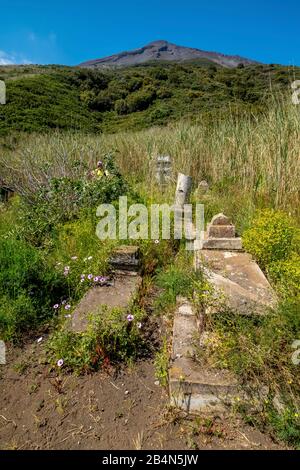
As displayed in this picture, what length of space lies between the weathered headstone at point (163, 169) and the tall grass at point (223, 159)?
13cm

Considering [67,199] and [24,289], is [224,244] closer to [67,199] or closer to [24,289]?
[24,289]

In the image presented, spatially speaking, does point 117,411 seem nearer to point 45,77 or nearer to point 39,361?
point 39,361

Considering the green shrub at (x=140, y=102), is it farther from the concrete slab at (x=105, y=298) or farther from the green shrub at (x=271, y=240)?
the concrete slab at (x=105, y=298)

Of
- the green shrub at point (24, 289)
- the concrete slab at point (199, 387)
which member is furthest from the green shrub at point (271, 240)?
the green shrub at point (24, 289)

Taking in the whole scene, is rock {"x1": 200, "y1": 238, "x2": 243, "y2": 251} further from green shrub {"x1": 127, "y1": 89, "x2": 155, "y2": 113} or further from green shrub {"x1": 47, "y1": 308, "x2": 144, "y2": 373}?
green shrub {"x1": 127, "y1": 89, "x2": 155, "y2": 113}

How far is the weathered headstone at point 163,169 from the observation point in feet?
22.3

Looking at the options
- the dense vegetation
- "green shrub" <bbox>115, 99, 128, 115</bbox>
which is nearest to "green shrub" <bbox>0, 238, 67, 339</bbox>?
the dense vegetation

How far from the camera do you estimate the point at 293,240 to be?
3025 mm

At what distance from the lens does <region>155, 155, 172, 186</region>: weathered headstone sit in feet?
22.3

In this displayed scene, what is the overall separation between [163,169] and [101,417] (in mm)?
5813

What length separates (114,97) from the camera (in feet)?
84.8

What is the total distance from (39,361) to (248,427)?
4.88 feet

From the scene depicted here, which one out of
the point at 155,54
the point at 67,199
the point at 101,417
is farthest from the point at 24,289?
the point at 155,54

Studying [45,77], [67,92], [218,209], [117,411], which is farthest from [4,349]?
[45,77]
